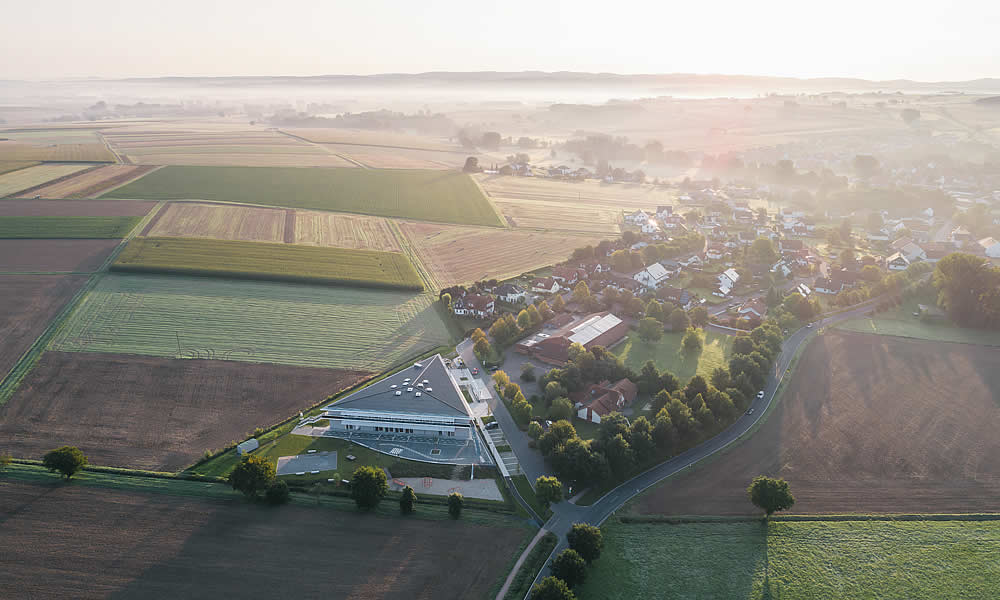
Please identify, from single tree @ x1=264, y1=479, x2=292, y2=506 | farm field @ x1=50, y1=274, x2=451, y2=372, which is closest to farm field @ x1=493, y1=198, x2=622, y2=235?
farm field @ x1=50, y1=274, x2=451, y2=372

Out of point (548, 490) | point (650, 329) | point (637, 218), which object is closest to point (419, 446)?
point (548, 490)

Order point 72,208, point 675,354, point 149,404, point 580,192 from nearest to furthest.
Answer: point 149,404, point 675,354, point 72,208, point 580,192

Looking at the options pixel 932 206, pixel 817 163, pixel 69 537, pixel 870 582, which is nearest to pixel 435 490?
pixel 69 537

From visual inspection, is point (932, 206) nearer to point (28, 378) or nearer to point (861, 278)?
point (861, 278)

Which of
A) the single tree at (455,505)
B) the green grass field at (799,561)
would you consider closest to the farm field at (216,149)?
the single tree at (455,505)

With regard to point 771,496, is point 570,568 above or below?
below

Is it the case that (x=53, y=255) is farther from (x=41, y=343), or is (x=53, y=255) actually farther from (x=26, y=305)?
(x=41, y=343)

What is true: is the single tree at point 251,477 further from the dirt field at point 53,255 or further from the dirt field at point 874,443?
the dirt field at point 53,255
